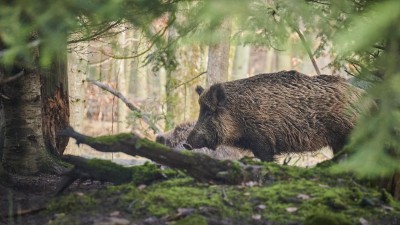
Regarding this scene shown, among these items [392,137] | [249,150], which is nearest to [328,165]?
[392,137]

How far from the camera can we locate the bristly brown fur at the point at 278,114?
904cm

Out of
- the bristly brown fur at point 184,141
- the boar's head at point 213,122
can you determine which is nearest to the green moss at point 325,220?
the boar's head at point 213,122

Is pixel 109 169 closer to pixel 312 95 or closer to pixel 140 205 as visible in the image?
pixel 140 205

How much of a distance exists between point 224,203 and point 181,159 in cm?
54

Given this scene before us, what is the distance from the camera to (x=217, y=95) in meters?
9.59

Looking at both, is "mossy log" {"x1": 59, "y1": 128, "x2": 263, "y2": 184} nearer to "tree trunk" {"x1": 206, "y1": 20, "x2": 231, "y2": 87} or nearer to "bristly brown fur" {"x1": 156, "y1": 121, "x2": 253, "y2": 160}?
"bristly brown fur" {"x1": 156, "y1": 121, "x2": 253, "y2": 160}

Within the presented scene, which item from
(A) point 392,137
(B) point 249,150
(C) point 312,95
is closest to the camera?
(A) point 392,137

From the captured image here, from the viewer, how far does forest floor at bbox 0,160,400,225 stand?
4.85 metres

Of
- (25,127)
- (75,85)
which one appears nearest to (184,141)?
(75,85)

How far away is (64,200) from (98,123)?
19.7 meters

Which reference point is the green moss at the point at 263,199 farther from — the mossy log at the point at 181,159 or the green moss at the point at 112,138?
the green moss at the point at 112,138

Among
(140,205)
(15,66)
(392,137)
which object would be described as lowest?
(140,205)

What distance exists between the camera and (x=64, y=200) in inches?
207

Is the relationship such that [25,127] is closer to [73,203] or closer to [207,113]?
[73,203]
